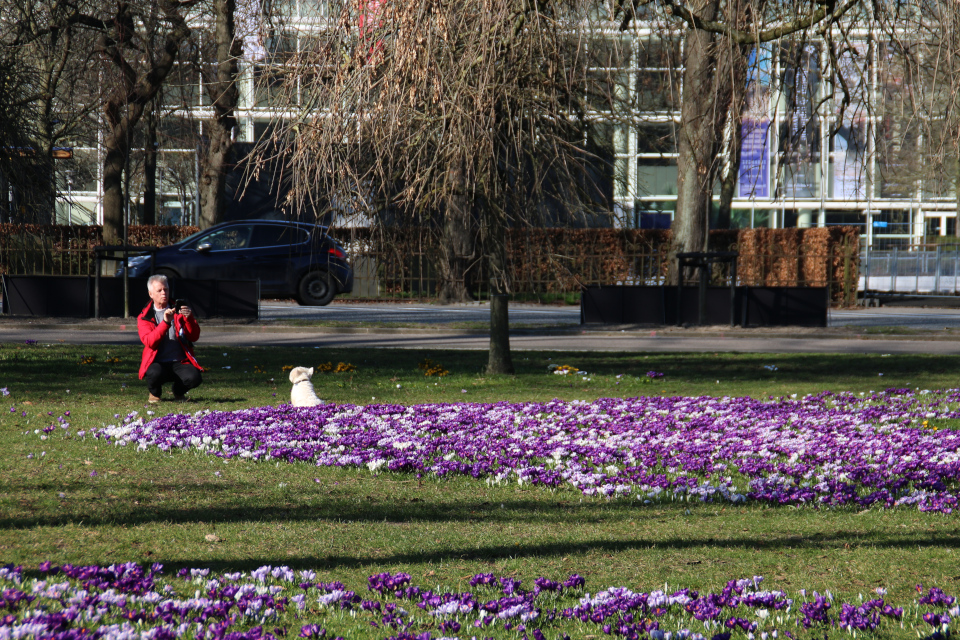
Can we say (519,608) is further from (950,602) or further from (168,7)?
(168,7)

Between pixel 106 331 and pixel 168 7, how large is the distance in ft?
23.6

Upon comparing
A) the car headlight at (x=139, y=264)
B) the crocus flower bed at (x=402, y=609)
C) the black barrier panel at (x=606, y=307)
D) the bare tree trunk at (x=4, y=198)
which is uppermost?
the bare tree trunk at (x=4, y=198)

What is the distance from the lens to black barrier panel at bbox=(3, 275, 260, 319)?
19.4 m

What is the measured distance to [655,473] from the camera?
6.28 meters

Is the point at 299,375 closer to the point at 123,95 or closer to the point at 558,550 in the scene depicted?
the point at 558,550

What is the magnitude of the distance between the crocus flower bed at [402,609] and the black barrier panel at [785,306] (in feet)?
53.7

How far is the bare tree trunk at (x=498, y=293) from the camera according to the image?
388 inches

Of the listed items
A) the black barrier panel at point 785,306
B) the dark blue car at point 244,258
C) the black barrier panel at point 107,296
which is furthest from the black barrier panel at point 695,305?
the black barrier panel at point 107,296

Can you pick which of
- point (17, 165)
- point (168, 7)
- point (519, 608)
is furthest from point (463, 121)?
point (168, 7)

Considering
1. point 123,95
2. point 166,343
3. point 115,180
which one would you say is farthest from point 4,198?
point 115,180

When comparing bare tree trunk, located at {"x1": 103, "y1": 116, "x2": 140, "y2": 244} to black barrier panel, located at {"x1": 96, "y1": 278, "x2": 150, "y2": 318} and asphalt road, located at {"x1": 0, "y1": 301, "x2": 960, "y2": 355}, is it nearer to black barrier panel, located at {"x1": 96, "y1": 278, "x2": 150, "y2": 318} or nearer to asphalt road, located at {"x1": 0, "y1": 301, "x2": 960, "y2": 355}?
black barrier panel, located at {"x1": 96, "y1": 278, "x2": 150, "y2": 318}

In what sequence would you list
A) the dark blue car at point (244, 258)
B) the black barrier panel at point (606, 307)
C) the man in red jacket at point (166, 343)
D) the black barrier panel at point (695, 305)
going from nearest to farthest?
the man in red jacket at point (166, 343) < the black barrier panel at point (695, 305) < the black barrier panel at point (606, 307) < the dark blue car at point (244, 258)

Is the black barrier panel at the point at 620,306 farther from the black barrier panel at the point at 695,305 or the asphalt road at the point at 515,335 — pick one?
the asphalt road at the point at 515,335

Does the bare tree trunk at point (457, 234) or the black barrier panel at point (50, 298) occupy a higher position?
the bare tree trunk at point (457, 234)
